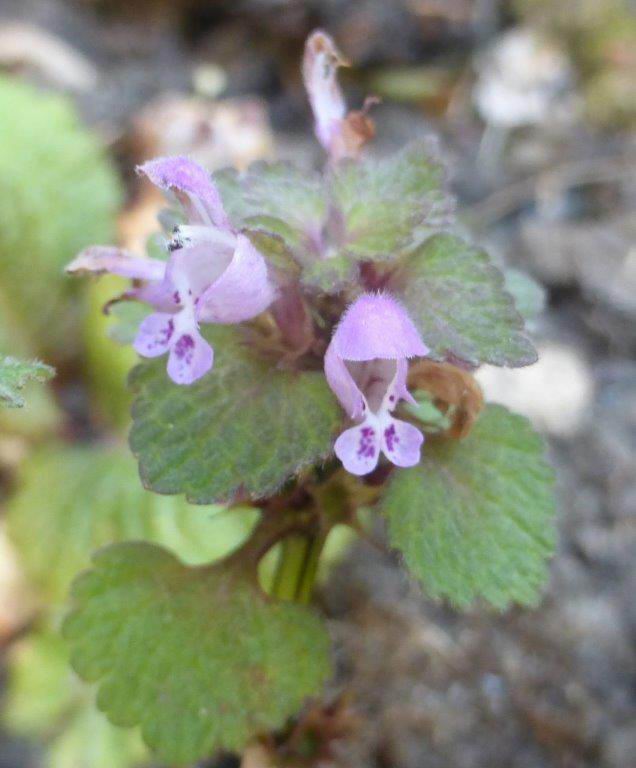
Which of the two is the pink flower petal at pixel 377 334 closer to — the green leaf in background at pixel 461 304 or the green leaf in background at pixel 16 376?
the green leaf in background at pixel 461 304

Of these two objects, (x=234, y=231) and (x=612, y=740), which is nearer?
(x=234, y=231)

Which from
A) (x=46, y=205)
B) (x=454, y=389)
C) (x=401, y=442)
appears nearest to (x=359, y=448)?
(x=401, y=442)

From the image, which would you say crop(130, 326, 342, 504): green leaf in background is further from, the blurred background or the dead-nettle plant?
the blurred background

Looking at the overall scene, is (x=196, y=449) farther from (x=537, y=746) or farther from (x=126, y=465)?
(x=126, y=465)

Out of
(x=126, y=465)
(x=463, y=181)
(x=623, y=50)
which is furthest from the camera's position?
(x=623, y=50)

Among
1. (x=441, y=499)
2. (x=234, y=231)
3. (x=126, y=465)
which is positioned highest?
(x=234, y=231)

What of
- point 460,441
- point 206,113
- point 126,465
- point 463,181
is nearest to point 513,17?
point 463,181

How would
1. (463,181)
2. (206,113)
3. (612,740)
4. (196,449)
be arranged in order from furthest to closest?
(463,181) → (206,113) → (612,740) → (196,449)

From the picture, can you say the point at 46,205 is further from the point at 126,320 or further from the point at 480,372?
the point at 126,320
